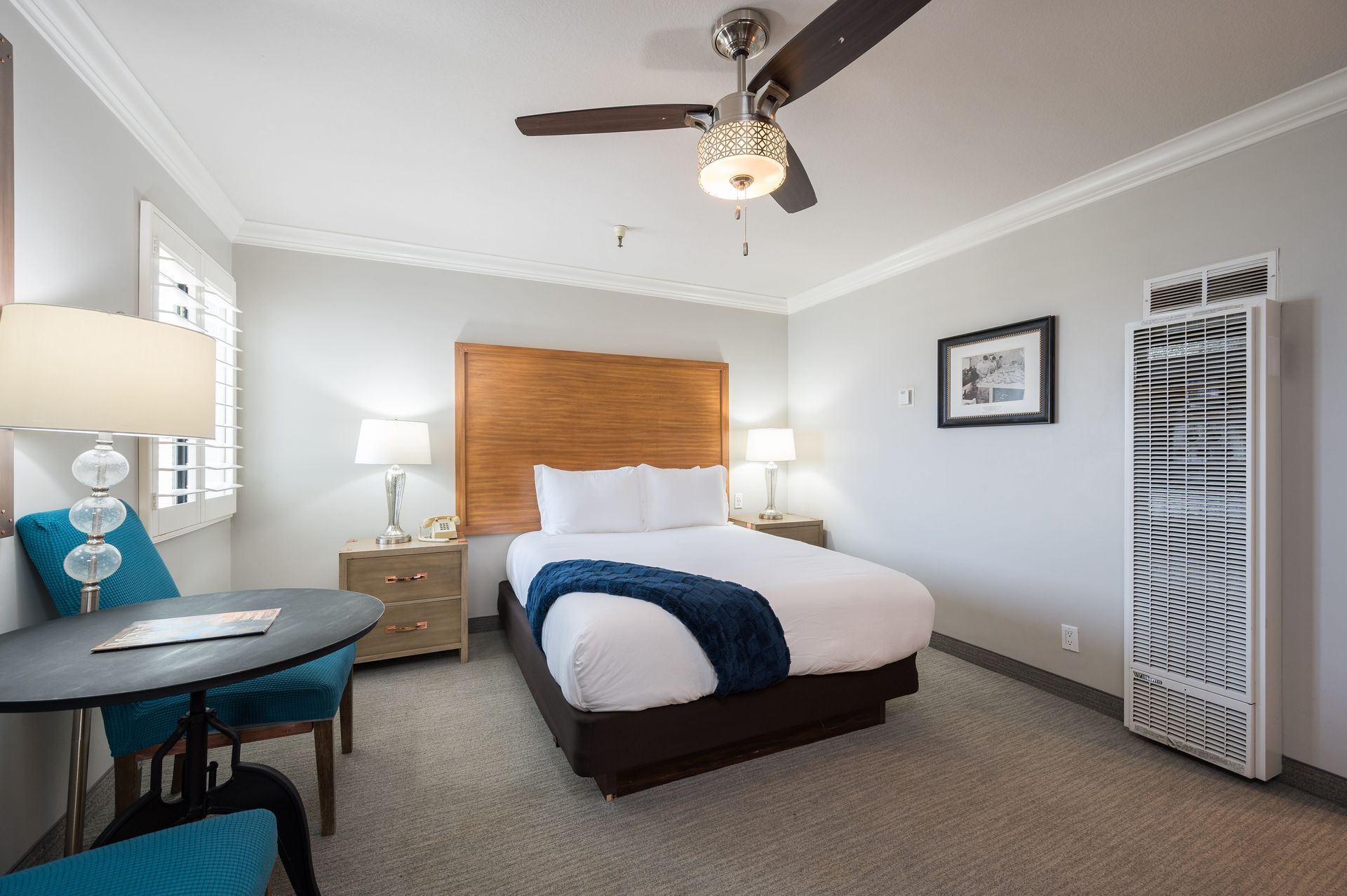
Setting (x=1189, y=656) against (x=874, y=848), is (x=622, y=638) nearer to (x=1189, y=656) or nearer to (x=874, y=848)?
(x=874, y=848)

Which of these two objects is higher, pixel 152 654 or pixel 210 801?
pixel 152 654

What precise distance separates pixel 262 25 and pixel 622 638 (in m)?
2.30

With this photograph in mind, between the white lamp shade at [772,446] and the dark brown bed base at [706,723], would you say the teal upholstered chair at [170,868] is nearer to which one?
the dark brown bed base at [706,723]

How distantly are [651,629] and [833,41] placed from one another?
6.07ft

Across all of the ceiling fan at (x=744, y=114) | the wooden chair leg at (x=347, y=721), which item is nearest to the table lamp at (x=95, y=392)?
the wooden chair leg at (x=347, y=721)

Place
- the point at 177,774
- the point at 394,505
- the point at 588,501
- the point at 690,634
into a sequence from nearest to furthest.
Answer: the point at 177,774 → the point at 690,634 → the point at 394,505 → the point at 588,501

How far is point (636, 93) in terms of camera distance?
7.07 feet

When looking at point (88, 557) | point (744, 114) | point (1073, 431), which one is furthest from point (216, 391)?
point (1073, 431)

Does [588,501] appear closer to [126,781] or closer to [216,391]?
[216,391]

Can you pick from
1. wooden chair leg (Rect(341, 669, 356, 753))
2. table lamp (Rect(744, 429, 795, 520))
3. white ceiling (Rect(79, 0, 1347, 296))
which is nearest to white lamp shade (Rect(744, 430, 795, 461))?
table lamp (Rect(744, 429, 795, 520))

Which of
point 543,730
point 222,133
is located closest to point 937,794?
point 543,730

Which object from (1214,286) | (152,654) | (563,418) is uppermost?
(1214,286)

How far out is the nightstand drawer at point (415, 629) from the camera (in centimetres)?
318

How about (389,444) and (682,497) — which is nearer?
(389,444)
